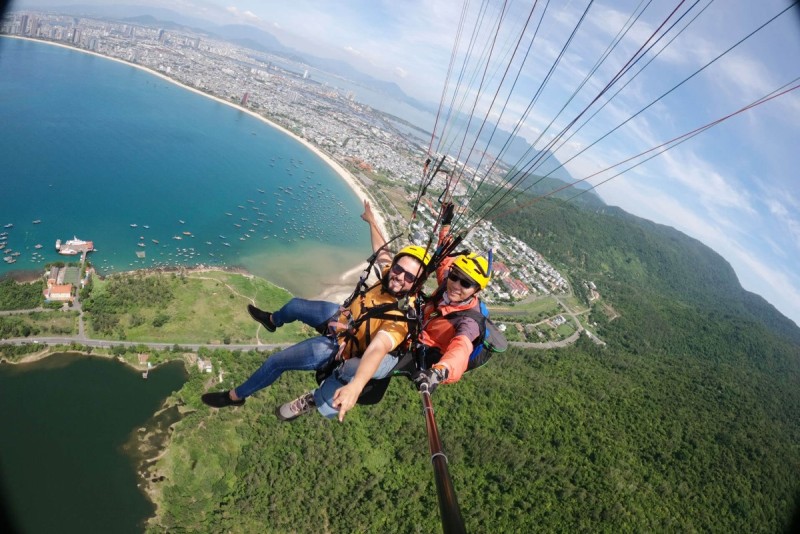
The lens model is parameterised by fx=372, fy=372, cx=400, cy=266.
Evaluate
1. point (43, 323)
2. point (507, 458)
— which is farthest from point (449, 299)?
point (43, 323)

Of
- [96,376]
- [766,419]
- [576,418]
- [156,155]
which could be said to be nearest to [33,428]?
[96,376]

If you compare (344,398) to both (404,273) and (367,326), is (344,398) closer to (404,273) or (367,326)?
(367,326)

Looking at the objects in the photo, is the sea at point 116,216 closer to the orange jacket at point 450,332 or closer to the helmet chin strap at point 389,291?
the helmet chin strap at point 389,291

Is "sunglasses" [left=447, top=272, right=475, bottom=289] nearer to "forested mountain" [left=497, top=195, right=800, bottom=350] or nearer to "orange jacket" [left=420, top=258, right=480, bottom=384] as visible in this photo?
"orange jacket" [left=420, top=258, right=480, bottom=384]

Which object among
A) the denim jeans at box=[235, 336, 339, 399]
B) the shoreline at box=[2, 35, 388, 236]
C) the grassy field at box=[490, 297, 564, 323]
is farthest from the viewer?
the shoreline at box=[2, 35, 388, 236]

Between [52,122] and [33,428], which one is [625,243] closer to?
[33,428]

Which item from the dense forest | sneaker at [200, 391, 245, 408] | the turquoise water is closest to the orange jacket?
sneaker at [200, 391, 245, 408]
